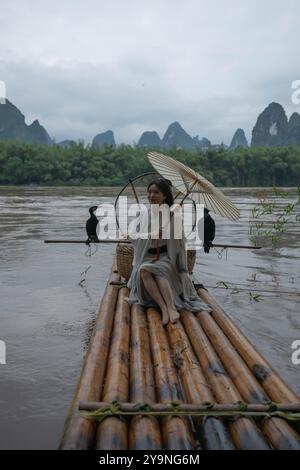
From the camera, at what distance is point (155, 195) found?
3.27m

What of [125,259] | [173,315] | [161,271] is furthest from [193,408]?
[125,259]

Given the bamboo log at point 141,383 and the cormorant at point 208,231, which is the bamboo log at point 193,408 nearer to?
the bamboo log at point 141,383

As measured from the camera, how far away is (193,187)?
405cm

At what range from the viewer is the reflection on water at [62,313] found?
2.39 m

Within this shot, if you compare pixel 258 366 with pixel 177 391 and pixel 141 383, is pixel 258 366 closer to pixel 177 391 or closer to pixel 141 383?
pixel 177 391

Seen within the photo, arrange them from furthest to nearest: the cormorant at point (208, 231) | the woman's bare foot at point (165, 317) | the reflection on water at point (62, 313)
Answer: the cormorant at point (208, 231) < the woman's bare foot at point (165, 317) < the reflection on water at point (62, 313)

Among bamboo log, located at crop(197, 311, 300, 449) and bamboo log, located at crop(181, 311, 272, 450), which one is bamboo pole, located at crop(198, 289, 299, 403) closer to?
bamboo log, located at crop(197, 311, 300, 449)

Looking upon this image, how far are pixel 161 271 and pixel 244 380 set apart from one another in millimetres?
1148

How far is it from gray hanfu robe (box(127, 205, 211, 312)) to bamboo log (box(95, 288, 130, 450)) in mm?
152

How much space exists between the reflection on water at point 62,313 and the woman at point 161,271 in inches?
21.6

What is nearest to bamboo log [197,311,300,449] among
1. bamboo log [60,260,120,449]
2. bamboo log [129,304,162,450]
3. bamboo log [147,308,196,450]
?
bamboo log [147,308,196,450]

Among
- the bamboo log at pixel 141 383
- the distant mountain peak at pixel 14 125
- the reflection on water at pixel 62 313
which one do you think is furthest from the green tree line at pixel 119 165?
the distant mountain peak at pixel 14 125

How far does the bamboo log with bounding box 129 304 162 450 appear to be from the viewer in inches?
65.5
